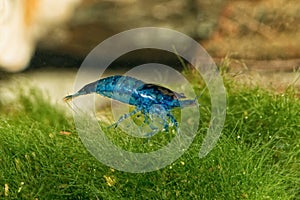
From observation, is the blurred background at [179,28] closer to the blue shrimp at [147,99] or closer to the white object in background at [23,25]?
the white object in background at [23,25]

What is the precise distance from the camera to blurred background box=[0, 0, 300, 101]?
4.64 m

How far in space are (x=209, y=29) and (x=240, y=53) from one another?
0.26 metres

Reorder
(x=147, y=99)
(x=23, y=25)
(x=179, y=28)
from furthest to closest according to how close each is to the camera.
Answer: (x=23, y=25), (x=179, y=28), (x=147, y=99)

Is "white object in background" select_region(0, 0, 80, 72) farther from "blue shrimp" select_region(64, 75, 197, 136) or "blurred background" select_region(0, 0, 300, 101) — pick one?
"blue shrimp" select_region(64, 75, 197, 136)

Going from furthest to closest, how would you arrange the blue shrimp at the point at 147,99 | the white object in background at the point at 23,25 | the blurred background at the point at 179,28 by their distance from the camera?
the white object in background at the point at 23,25 < the blurred background at the point at 179,28 < the blue shrimp at the point at 147,99

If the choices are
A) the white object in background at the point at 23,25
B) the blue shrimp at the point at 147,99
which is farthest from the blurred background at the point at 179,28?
the blue shrimp at the point at 147,99

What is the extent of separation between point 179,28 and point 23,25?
105 cm

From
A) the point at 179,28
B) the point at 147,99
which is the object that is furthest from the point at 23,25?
the point at 147,99

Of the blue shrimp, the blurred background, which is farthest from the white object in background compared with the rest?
the blue shrimp

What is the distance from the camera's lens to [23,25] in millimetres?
4906

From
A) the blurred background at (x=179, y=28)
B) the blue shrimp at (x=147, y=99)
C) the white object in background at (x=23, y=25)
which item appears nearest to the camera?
the blue shrimp at (x=147, y=99)

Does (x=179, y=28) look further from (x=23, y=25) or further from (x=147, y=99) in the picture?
(x=147, y=99)

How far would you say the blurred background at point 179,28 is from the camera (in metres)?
4.64

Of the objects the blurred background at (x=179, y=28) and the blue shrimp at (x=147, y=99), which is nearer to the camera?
the blue shrimp at (x=147, y=99)
